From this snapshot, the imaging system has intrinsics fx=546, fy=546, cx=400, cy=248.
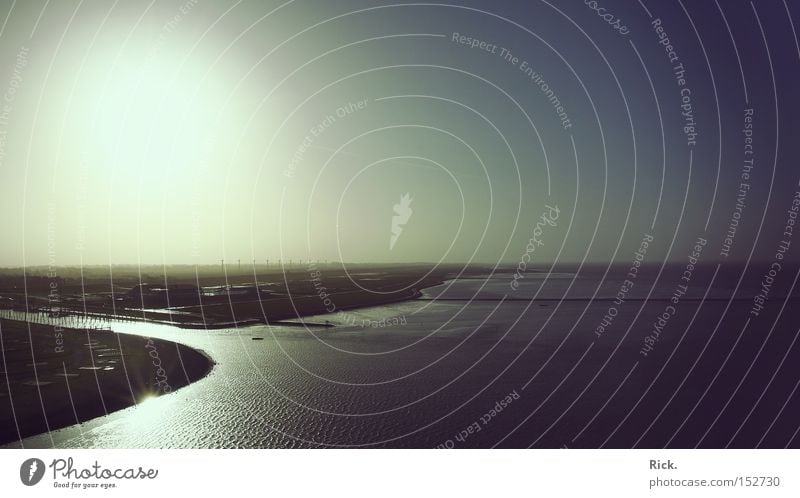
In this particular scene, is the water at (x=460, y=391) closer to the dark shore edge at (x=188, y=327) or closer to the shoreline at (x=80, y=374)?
the dark shore edge at (x=188, y=327)

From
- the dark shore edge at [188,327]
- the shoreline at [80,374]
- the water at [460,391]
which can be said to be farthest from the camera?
the shoreline at [80,374]

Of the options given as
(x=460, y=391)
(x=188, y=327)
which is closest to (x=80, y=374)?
(x=460, y=391)

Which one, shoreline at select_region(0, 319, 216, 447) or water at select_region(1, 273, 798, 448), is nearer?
water at select_region(1, 273, 798, 448)

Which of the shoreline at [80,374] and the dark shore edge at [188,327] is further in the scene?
the shoreline at [80,374]

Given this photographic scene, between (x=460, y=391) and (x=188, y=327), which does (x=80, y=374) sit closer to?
(x=460, y=391)

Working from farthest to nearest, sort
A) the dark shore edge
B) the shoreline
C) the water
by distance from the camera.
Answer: the shoreline
the dark shore edge
the water

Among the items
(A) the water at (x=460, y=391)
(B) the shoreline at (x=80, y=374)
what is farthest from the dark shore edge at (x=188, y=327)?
(A) the water at (x=460, y=391)

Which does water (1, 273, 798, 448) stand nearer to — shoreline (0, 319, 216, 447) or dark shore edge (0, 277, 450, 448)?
dark shore edge (0, 277, 450, 448)

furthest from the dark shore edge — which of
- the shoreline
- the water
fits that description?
the water

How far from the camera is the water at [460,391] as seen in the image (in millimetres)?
25625

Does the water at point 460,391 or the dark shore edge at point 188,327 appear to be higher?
the dark shore edge at point 188,327

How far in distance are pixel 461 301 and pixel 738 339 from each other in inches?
1896

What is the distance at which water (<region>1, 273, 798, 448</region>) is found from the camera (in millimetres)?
25625
